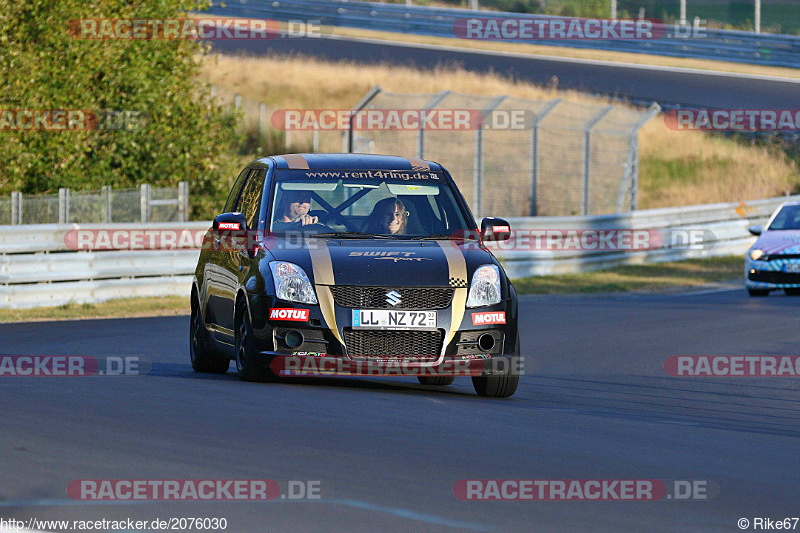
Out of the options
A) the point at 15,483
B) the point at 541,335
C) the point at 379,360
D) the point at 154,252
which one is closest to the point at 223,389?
the point at 379,360

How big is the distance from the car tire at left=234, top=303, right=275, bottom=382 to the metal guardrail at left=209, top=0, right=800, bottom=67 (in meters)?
33.8

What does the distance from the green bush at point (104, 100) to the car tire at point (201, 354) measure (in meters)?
12.8

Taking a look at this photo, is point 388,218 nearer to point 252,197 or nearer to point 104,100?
point 252,197

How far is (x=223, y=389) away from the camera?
9961mm

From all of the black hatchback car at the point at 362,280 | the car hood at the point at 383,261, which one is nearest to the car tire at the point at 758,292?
the black hatchback car at the point at 362,280

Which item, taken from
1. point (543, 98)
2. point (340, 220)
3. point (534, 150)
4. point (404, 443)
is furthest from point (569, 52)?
point (404, 443)

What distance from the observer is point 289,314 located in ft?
32.3

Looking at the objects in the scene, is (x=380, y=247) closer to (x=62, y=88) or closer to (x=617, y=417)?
(x=617, y=417)

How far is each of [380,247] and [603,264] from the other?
57.0 ft
